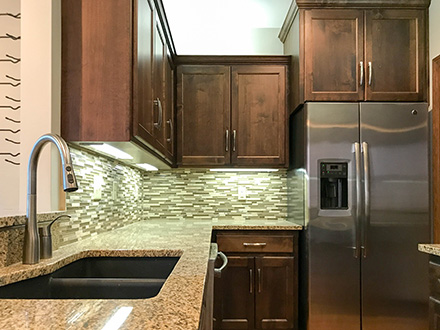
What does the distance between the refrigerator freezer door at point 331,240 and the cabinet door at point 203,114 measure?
32.1 inches

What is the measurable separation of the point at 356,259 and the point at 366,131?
90 centimetres

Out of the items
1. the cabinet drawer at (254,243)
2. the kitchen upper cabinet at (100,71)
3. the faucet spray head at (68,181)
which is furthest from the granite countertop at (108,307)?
the cabinet drawer at (254,243)

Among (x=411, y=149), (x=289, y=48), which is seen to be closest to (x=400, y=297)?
(x=411, y=149)

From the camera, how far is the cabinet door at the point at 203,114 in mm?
3346

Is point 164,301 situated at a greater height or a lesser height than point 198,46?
lesser

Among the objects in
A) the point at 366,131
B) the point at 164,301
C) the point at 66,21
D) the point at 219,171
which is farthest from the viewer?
the point at 219,171

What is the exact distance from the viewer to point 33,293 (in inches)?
48.7

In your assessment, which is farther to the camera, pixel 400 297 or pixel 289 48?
pixel 289 48

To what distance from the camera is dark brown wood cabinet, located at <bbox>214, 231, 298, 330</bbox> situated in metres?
2.95

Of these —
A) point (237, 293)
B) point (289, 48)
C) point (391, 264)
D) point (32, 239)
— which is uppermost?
point (289, 48)

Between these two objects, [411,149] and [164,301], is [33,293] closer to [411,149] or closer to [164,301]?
[164,301]


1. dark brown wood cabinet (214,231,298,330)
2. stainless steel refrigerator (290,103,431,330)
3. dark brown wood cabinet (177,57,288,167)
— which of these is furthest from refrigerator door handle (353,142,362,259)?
dark brown wood cabinet (177,57,288,167)

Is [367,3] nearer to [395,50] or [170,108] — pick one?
[395,50]

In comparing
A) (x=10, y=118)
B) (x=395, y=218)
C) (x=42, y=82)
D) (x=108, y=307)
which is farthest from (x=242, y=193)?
(x=108, y=307)
